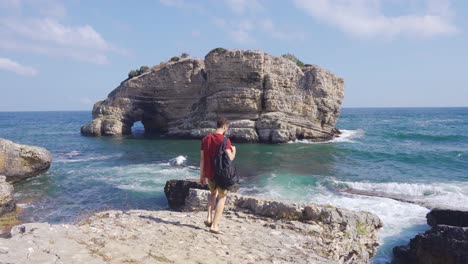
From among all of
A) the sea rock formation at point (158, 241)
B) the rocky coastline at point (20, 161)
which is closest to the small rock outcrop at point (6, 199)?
the rocky coastline at point (20, 161)

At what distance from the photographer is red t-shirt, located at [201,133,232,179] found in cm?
711

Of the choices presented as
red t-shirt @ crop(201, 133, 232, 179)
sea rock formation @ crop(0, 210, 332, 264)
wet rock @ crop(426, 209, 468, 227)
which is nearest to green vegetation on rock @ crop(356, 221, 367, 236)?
sea rock formation @ crop(0, 210, 332, 264)

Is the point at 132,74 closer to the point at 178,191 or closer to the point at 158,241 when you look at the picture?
the point at 178,191

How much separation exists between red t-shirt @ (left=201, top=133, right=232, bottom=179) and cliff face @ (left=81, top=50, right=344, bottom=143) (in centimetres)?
3322

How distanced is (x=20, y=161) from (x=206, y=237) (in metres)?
18.5

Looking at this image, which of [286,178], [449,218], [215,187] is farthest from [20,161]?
[449,218]

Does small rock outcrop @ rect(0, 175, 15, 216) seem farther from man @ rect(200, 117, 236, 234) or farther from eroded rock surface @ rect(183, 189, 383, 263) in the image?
man @ rect(200, 117, 236, 234)

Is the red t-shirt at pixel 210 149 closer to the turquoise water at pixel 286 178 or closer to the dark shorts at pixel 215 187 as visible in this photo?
the dark shorts at pixel 215 187

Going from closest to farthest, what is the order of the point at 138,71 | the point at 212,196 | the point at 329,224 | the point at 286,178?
the point at 212,196, the point at 329,224, the point at 286,178, the point at 138,71

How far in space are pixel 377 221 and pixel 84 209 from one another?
1230 cm

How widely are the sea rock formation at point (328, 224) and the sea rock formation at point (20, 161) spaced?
1655cm

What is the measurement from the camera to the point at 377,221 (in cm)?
942

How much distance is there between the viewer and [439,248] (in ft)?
30.1

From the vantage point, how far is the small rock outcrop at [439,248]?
29.0ft
